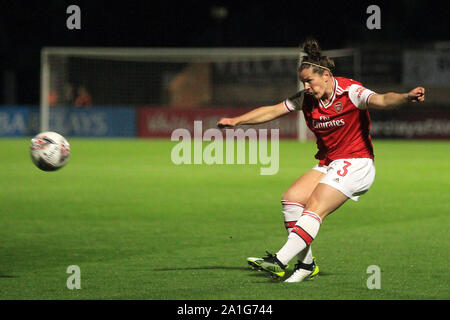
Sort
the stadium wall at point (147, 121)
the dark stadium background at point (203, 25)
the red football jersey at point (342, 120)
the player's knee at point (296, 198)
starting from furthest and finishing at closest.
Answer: the dark stadium background at point (203, 25)
the stadium wall at point (147, 121)
the player's knee at point (296, 198)
the red football jersey at point (342, 120)

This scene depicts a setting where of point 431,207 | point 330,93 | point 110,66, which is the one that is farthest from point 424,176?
point 110,66

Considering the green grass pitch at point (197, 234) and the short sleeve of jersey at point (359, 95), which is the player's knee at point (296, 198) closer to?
the green grass pitch at point (197, 234)

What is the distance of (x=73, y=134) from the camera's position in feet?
108

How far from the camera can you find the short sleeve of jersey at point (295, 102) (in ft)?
25.7

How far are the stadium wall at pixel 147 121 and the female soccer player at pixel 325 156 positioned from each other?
2295 centimetres

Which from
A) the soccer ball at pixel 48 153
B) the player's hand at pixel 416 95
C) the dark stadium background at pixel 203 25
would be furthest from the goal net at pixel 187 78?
the player's hand at pixel 416 95

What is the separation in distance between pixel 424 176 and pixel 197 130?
1502 cm

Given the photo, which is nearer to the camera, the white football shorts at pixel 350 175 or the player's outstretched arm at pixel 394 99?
the player's outstretched arm at pixel 394 99

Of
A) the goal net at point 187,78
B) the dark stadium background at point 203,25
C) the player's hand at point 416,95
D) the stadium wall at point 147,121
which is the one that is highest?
the dark stadium background at point 203,25

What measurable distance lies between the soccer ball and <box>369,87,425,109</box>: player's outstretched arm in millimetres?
3605

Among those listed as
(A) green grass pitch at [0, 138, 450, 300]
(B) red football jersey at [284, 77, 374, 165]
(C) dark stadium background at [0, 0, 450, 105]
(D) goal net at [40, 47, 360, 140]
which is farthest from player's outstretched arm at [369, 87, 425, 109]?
(C) dark stadium background at [0, 0, 450, 105]

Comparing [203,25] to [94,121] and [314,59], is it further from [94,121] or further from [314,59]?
[314,59]

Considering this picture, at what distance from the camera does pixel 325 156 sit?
7832 mm

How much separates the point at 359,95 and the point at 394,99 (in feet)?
1.30
